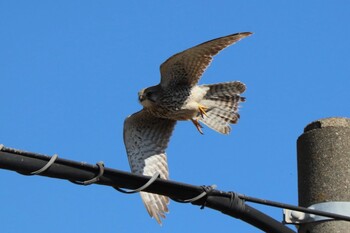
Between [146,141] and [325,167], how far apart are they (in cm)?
632

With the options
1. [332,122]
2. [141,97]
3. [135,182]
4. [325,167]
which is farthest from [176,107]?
[135,182]

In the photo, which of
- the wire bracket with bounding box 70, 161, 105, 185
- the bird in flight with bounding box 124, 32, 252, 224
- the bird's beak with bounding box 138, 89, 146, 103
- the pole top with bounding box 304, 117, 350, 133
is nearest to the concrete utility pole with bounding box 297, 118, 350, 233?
the pole top with bounding box 304, 117, 350, 133

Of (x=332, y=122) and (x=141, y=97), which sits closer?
(x=332, y=122)

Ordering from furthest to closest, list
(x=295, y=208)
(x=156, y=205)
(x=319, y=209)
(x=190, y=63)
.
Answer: (x=190, y=63)
(x=156, y=205)
(x=319, y=209)
(x=295, y=208)

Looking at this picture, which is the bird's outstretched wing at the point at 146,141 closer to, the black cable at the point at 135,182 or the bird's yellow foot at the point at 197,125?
the bird's yellow foot at the point at 197,125

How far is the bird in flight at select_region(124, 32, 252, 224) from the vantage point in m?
10.7

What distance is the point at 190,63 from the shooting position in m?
10.7

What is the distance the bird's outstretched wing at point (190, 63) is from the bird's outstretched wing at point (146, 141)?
0.68m

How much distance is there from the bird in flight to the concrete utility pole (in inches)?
180

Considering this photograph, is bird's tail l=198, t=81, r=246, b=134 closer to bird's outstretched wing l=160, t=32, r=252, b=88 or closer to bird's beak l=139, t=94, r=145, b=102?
bird's outstretched wing l=160, t=32, r=252, b=88

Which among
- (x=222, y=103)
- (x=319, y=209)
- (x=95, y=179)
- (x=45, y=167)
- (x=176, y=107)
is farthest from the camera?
(x=222, y=103)

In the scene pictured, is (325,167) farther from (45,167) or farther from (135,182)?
(45,167)

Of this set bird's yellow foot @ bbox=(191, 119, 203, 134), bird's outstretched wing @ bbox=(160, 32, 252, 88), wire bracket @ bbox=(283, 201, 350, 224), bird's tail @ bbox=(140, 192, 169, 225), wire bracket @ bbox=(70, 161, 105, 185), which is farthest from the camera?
bird's yellow foot @ bbox=(191, 119, 203, 134)

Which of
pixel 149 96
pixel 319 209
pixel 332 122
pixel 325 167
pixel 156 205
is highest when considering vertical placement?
pixel 149 96
